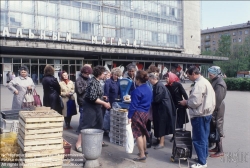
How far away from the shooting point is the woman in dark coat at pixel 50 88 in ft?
23.5

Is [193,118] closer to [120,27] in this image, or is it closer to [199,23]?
[120,27]

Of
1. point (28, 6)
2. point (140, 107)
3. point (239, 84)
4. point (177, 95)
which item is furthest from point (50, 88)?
point (28, 6)

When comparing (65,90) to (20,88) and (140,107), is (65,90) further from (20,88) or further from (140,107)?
(140,107)

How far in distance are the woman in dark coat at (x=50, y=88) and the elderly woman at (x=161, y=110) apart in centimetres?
272

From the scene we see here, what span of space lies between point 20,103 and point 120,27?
3992cm

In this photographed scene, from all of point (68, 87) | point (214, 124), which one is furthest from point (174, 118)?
point (68, 87)

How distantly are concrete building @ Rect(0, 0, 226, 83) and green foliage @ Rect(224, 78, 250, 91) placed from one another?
17273 millimetres

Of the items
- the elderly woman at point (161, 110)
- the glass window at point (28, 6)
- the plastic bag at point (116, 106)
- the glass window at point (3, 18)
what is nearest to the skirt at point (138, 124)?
the elderly woman at point (161, 110)

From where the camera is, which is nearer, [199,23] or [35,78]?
[35,78]

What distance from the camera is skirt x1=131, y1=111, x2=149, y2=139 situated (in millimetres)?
5332

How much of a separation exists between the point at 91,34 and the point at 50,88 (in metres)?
35.4

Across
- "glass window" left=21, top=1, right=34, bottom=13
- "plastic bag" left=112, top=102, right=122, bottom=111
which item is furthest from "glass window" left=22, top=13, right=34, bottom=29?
"plastic bag" left=112, top=102, right=122, bottom=111

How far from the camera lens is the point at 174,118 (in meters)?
6.55

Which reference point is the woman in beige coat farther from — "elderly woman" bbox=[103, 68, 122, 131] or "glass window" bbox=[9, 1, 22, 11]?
"glass window" bbox=[9, 1, 22, 11]
